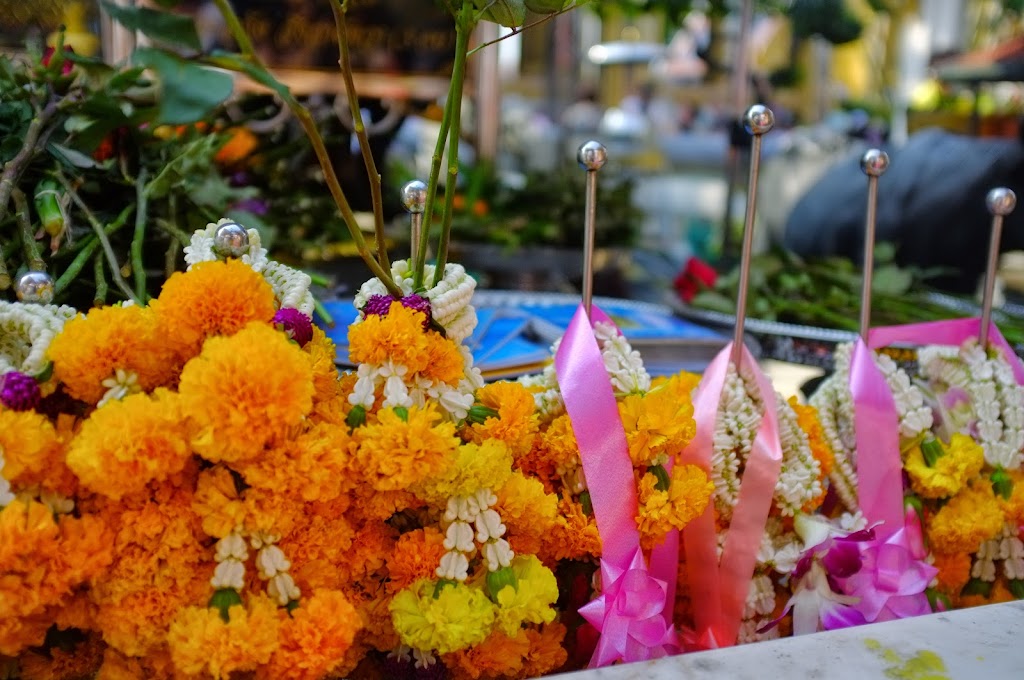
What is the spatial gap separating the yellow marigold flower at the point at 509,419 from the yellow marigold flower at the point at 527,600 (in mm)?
97

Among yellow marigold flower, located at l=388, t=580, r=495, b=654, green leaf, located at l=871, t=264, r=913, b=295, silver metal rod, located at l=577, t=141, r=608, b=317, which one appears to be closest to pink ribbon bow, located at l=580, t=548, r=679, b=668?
yellow marigold flower, located at l=388, t=580, r=495, b=654

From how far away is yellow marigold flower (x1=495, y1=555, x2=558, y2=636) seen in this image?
2.00ft

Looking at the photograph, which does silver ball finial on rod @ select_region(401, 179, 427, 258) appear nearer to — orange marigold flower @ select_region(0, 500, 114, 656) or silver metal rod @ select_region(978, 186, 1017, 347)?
orange marigold flower @ select_region(0, 500, 114, 656)

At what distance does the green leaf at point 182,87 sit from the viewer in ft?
1.51

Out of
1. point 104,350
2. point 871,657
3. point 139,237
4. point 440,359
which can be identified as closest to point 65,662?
point 104,350

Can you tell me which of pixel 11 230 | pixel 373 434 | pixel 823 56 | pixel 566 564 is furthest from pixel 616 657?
pixel 823 56

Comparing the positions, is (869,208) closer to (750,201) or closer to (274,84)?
(750,201)

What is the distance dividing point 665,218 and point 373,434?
372cm

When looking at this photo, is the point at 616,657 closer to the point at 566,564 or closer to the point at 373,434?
the point at 566,564

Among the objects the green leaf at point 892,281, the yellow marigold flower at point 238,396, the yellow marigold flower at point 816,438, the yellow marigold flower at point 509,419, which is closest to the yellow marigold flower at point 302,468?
the yellow marigold flower at point 238,396

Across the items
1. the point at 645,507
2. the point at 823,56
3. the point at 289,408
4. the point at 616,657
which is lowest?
the point at 616,657

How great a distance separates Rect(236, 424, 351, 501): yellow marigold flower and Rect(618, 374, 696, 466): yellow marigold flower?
23 cm

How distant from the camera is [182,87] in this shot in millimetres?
465

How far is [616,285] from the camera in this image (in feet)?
6.37
